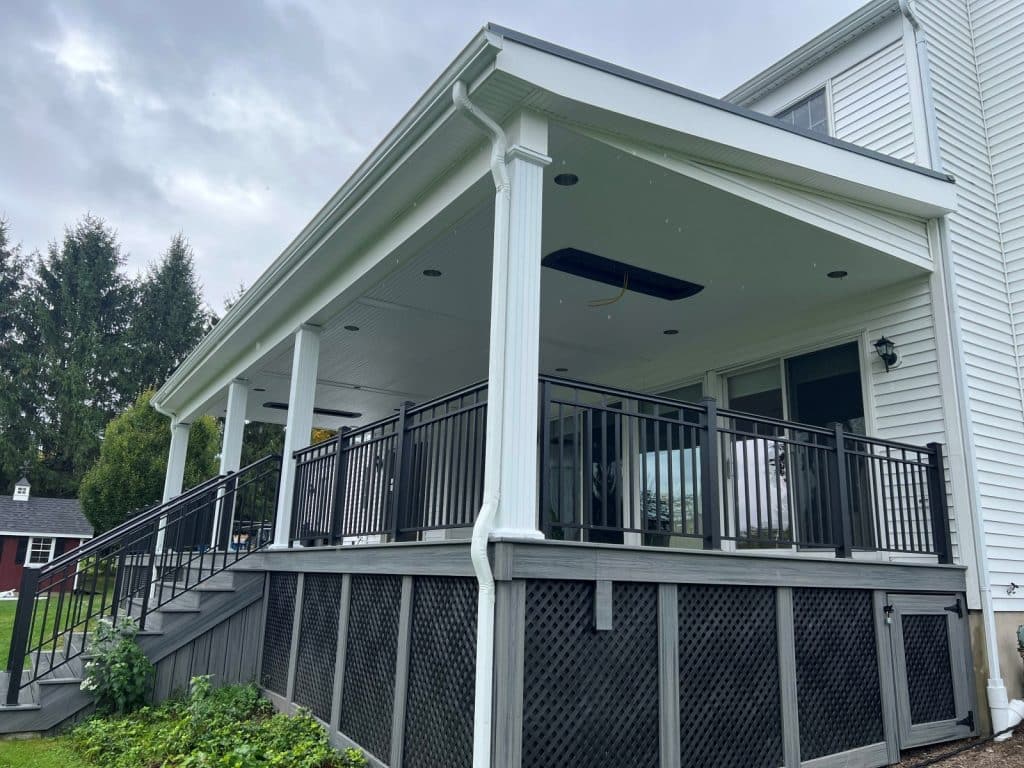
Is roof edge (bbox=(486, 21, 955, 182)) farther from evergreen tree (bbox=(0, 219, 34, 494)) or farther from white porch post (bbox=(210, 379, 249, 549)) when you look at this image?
evergreen tree (bbox=(0, 219, 34, 494))

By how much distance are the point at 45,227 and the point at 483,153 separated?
1384 inches

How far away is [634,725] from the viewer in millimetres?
3586

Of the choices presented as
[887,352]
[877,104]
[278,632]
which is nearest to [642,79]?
[887,352]

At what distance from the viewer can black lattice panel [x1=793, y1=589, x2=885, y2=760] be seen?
4289 mm

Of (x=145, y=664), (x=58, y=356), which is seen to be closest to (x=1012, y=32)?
(x=145, y=664)

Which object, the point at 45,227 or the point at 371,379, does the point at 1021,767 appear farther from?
the point at 45,227

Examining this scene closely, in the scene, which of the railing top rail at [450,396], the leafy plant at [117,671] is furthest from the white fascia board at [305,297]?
the leafy plant at [117,671]

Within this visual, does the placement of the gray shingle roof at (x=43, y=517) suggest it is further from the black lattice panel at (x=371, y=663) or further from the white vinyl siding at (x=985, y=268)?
the white vinyl siding at (x=985, y=268)

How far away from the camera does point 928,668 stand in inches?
195

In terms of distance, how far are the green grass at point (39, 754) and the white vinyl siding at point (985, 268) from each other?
649 centimetres

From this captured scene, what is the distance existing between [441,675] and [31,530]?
23.6m

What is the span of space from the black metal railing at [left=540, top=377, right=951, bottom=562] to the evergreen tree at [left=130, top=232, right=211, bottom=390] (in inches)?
1118

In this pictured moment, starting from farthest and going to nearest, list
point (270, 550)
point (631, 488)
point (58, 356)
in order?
1. point (58, 356)
2. point (270, 550)
3. point (631, 488)

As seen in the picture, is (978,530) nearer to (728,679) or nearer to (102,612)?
(728,679)
